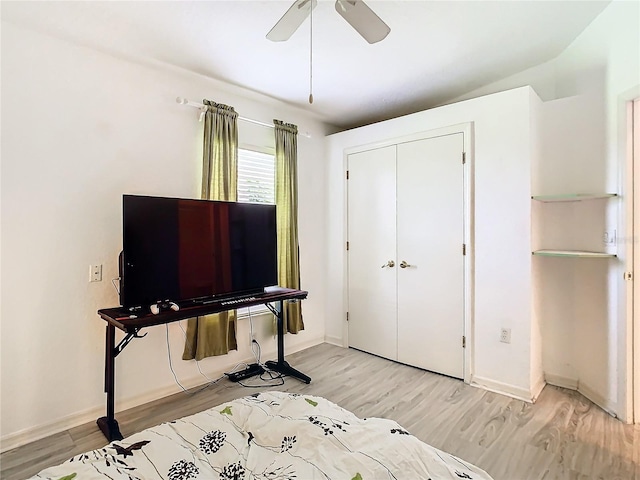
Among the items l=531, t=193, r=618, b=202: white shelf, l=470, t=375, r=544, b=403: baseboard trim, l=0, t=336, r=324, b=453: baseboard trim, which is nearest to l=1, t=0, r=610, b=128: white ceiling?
l=531, t=193, r=618, b=202: white shelf

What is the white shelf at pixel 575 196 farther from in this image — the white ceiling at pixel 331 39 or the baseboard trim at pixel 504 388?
the baseboard trim at pixel 504 388

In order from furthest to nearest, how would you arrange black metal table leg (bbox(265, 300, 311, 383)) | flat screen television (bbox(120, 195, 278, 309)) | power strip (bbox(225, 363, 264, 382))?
1. black metal table leg (bbox(265, 300, 311, 383))
2. power strip (bbox(225, 363, 264, 382))
3. flat screen television (bbox(120, 195, 278, 309))

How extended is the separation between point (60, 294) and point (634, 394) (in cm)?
397

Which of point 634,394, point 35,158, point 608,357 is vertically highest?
point 35,158

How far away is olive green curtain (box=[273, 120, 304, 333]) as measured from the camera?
353 centimetres

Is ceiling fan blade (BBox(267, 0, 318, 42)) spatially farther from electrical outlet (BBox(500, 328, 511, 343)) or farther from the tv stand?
electrical outlet (BBox(500, 328, 511, 343))

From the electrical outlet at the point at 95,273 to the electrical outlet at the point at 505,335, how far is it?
3.18 metres

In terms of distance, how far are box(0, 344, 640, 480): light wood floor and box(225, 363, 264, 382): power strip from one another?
67 mm

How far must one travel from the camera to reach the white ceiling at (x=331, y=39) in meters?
2.10

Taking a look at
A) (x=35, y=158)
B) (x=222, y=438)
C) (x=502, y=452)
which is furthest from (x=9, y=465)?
(x=502, y=452)

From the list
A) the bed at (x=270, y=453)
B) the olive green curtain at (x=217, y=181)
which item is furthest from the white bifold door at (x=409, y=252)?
the bed at (x=270, y=453)

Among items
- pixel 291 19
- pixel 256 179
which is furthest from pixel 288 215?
pixel 291 19

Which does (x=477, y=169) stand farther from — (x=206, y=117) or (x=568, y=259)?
(x=206, y=117)

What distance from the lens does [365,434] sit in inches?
49.5
